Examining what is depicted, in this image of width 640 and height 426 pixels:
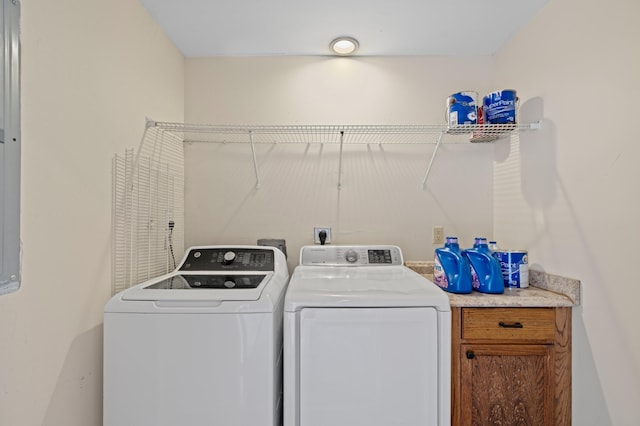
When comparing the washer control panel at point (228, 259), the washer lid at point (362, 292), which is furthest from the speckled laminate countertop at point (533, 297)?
the washer control panel at point (228, 259)

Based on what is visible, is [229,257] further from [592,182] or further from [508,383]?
[592,182]

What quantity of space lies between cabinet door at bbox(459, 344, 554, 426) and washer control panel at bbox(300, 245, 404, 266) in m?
0.68

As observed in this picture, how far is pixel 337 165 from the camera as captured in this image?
2.17 m

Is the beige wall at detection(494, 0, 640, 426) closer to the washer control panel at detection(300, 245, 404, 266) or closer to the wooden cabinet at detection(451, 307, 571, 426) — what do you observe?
the wooden cabinet at detection(451, 307, 571, 426)

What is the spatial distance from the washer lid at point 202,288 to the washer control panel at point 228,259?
0.09 meters

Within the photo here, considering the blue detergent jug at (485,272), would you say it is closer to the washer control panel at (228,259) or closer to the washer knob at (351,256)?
the washer knob at (351,256)

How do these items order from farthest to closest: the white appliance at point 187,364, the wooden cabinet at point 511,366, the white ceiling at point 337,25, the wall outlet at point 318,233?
the wall outlet at point 318,233 → the white ceiling at point 337,25 → the wooden cabinet at point 511,366 → the white appliance at point 187,364

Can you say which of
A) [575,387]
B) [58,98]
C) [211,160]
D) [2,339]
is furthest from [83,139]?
[575,387]

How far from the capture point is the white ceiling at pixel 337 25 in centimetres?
168

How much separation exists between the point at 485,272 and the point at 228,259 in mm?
1349

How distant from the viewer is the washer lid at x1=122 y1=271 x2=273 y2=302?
1238mm

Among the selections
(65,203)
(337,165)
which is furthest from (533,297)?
(65,203)

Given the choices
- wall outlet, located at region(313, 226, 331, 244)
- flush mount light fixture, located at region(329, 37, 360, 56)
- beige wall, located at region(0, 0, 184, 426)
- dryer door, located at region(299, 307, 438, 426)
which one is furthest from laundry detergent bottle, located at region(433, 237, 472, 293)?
beige wall, located at region(0, 0, 184, 426)

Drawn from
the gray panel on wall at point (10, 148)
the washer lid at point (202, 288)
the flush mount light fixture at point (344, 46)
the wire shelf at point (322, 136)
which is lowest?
the washer lid at point (202, 288)
